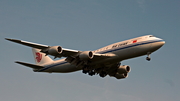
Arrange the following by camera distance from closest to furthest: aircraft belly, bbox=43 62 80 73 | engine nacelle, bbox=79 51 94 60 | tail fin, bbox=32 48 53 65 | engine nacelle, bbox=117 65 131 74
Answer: engine nacelle, bbox=79 51 94 60 < aircraft belly, bbox=43 62 80 73 < engine nacelle, bbox=117 65 131 74 < tail fin, bbox=32 48 53 65

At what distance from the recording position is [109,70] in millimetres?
51188

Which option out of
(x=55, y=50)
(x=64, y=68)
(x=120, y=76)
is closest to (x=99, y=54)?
(x=55, y=50)

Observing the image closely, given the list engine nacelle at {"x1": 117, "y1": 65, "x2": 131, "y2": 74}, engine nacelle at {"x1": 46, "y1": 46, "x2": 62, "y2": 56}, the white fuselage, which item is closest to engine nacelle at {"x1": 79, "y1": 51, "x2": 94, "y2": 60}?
the white fuselage

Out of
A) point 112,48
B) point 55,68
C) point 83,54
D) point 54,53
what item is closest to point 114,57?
point 112,48

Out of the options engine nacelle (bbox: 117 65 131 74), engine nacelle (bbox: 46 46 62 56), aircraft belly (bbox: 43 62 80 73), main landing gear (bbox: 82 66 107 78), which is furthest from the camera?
engine nacelle (bbox: 117 65 131 74)

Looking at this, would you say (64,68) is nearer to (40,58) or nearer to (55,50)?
(55,50)

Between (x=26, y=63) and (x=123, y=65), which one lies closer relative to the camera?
(x=26, y=63)

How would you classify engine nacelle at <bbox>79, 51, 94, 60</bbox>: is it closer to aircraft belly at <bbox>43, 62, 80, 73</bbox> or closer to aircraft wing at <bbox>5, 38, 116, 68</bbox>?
aircraft wing at <bbox>5, 38, 116, 68</bbox>

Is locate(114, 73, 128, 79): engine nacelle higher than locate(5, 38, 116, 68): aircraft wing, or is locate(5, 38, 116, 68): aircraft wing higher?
locate(5, 38, 116, 68): aircraft wing

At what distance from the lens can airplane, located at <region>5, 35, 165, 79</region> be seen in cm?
4078

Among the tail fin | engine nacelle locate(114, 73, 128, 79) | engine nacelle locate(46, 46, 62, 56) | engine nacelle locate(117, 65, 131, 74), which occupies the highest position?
the tail fin

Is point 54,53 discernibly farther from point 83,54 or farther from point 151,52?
point 151,52

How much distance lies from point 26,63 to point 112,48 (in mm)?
15700

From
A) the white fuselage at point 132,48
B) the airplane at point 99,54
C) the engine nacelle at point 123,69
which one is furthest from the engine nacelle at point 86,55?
the engine nacelle at point 123,69
